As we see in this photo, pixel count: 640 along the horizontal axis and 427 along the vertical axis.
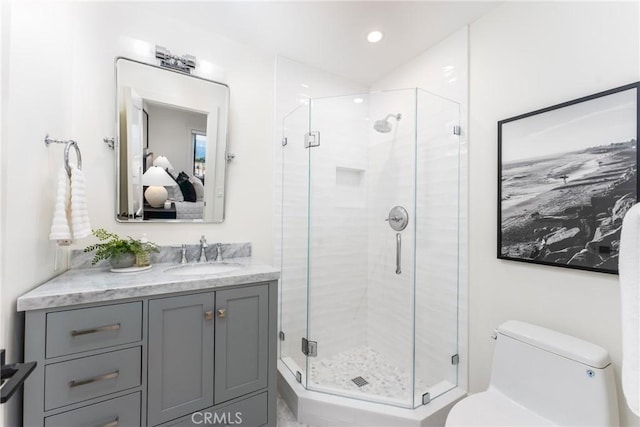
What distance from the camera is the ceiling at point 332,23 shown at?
1722 millimetres

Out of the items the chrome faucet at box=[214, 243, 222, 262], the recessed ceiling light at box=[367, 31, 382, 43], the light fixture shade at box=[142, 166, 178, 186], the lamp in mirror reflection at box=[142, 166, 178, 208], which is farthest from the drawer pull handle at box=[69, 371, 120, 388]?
the recessed ceiling light at box=[367, 31, 382, 43]

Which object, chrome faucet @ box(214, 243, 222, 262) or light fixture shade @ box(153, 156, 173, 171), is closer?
light fixture shade @ box(153, 156, 173, 171)

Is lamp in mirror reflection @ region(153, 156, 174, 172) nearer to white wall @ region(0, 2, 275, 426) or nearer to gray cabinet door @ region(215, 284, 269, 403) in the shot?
white wall @ region(0, 2, 275, 426)

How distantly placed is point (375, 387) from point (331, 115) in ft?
6.76

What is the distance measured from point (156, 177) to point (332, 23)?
1557 mm

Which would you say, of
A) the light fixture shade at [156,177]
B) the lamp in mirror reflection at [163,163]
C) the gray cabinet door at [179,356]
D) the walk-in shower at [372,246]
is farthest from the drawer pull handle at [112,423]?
the lamp in mirror reflection at [163,163]

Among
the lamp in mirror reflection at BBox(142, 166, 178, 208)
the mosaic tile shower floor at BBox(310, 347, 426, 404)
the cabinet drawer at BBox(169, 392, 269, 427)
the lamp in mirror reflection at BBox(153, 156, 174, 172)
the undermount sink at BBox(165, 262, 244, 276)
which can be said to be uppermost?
the lamp in mirror reflection at BBox(153, 156, 174, 172)

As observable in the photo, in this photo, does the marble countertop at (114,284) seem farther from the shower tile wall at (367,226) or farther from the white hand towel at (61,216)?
the shower tile wall at (367,226)

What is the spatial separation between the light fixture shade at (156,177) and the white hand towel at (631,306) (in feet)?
6.87

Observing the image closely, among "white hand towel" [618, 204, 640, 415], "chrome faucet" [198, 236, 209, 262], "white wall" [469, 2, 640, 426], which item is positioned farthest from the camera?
"chrome faucet" [198, 236, 209, 262]

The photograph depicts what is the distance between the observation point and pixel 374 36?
200 centimetres

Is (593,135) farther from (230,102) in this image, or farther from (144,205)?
(144,205)

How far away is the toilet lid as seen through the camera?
1.21m

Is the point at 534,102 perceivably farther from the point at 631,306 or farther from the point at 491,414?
the point at 491,414
